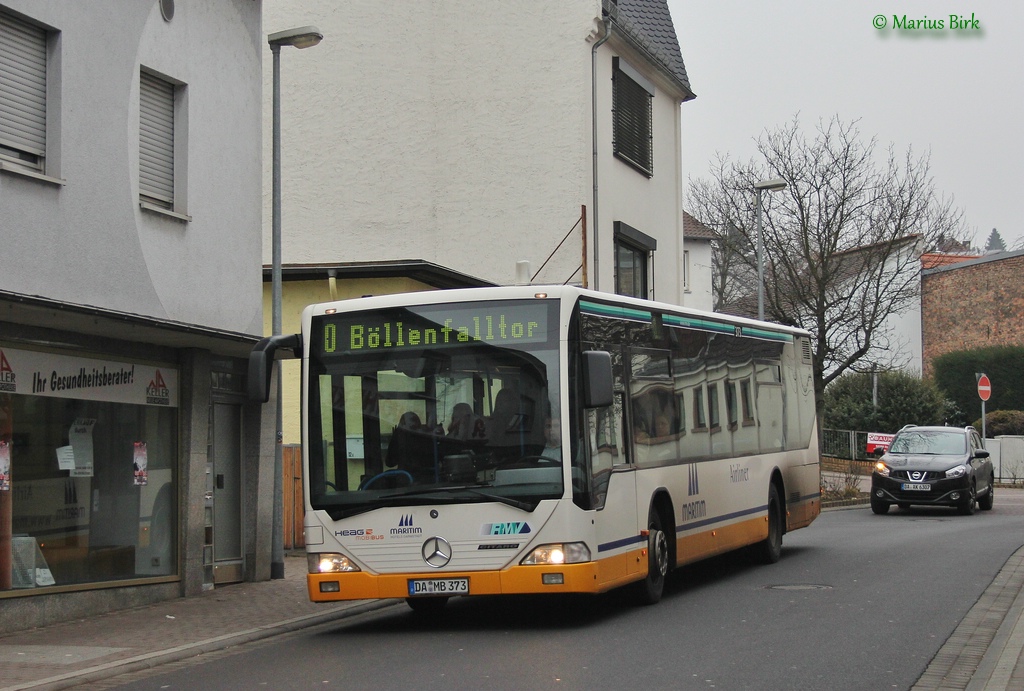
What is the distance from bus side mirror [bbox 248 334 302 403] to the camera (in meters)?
11.5

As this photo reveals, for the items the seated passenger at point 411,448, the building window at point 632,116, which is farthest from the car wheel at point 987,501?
the seated passenger at point 411,448

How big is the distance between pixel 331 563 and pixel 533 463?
2018 millimetres

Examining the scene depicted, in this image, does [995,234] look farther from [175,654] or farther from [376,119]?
[175,654]

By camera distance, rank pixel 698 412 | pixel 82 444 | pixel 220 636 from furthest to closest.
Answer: pixel 698 412, pixel 82 444, pixel 220 636

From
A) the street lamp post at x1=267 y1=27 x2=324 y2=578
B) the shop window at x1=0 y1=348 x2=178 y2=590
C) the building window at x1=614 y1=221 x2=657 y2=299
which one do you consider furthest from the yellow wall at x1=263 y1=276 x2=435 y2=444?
the shop window at x1=0 y1=348 x2=178 y2=590

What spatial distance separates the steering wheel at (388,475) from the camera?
38.4ft

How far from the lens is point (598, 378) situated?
1135 centimetres

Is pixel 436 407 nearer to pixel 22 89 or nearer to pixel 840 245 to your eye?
pixel 22 89

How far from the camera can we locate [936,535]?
21531 millimetres

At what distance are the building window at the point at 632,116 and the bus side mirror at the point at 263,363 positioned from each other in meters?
17.1

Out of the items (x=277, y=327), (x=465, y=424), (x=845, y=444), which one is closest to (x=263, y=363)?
(x=465, y=424)

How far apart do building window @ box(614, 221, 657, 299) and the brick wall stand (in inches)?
1270

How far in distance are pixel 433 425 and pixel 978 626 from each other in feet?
16.0

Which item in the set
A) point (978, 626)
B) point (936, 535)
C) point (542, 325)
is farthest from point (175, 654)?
point (936, 535)
